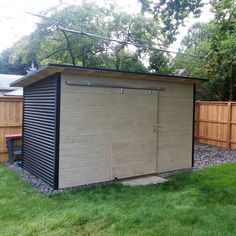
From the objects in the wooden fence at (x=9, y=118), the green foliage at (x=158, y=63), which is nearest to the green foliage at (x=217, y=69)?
the green foliage at (x=158, y=63)

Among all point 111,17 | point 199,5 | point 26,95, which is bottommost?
point 26,95

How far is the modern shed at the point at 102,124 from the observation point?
18.4 ft

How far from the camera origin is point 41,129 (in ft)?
20.5

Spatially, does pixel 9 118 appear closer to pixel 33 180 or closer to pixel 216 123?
pixel 33 180

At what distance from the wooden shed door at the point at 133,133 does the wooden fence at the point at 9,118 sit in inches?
129

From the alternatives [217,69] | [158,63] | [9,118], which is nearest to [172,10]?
[9,118]

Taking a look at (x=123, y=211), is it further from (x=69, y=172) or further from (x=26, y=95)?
(x=26, y=95)

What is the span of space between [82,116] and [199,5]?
295 centimetres

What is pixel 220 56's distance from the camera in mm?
11891

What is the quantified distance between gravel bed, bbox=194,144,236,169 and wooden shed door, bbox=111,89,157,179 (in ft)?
5.70

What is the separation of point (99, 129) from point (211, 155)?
4.70m

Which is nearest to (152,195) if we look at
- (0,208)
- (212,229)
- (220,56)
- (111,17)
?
(212,229)

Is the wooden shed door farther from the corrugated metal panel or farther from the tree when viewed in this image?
the tree

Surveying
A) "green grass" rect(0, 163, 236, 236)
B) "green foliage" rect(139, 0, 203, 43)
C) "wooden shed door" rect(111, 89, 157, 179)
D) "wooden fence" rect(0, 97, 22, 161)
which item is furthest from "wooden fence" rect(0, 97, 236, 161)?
"green foliage" rect(139, 0, 203, 43)
